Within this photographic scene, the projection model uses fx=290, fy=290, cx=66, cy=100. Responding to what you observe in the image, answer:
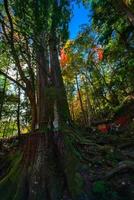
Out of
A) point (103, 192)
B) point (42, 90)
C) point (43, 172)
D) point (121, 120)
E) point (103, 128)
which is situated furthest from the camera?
point (121, 120)

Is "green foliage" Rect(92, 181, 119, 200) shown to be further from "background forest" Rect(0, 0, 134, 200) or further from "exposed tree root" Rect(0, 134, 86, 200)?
"exposed tree root" Rect(0, 134, 86, 200)

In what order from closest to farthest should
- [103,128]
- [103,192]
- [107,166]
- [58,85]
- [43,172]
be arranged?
[103,192] → [43,172] → [107,166] → [58,85] → [103,128]

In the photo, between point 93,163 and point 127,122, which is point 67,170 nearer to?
point 93,163

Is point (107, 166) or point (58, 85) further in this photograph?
point (58, 85)

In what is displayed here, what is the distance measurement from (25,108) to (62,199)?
11.3 meters

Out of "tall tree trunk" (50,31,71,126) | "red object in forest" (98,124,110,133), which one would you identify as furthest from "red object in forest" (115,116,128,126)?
"tall tree trunk" (50,31,71,126)

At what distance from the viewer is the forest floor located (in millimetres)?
6371

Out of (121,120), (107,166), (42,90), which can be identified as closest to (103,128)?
(121,120)

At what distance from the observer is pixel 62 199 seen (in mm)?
6297

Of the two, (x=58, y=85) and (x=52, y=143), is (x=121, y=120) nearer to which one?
(x=58, y=85)

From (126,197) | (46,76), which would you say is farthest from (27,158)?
(46,76)

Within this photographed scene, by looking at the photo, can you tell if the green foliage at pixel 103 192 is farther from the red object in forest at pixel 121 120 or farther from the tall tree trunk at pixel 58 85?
the red object in forest at pixel 121 120

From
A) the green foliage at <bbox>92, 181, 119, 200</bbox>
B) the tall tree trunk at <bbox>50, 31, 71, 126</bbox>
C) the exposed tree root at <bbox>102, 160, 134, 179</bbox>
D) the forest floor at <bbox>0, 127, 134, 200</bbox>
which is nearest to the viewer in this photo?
the green foliage at <bbox>92, 181, 119, 200</bbox>

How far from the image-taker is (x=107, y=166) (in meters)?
7.38
